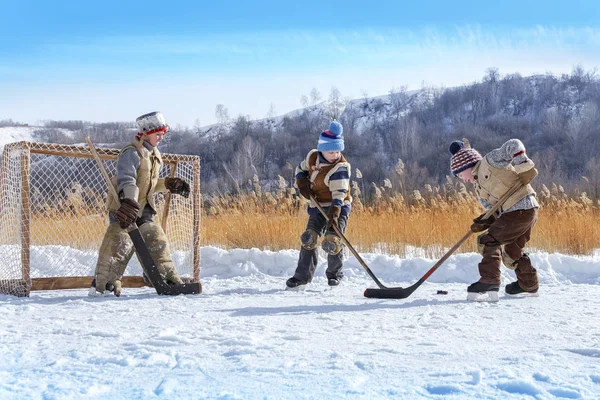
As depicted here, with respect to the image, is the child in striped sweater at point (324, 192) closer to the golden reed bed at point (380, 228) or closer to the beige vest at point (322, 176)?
the beige vest at point (322, 176)

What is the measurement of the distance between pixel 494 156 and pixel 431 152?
48668 millimetres

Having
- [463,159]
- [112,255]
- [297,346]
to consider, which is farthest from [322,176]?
[297,346]

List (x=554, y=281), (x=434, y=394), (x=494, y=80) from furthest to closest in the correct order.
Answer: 1. (x=494, y=80)
2. (x=554, y=281)
3. (x=434, y=394)

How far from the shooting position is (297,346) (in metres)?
3.01

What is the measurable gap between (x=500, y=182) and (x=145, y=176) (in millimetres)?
2550

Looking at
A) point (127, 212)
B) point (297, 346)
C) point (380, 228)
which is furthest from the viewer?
point (380, 228)

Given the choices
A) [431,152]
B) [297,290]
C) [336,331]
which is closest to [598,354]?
[336,331]

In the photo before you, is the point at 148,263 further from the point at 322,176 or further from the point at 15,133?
the point at 15,133

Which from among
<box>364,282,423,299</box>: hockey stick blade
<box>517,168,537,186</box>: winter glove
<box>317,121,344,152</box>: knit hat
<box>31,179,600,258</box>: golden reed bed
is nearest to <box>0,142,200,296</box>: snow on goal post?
<box>31,179,600,258</box>: golden reed bed

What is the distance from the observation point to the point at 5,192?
5.38 m

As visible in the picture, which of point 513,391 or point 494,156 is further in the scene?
point 494,156

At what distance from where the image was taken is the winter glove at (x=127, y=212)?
181 inches

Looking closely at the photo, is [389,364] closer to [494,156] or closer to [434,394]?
[434,394]

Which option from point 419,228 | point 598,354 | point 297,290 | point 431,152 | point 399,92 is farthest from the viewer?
point 399,92
